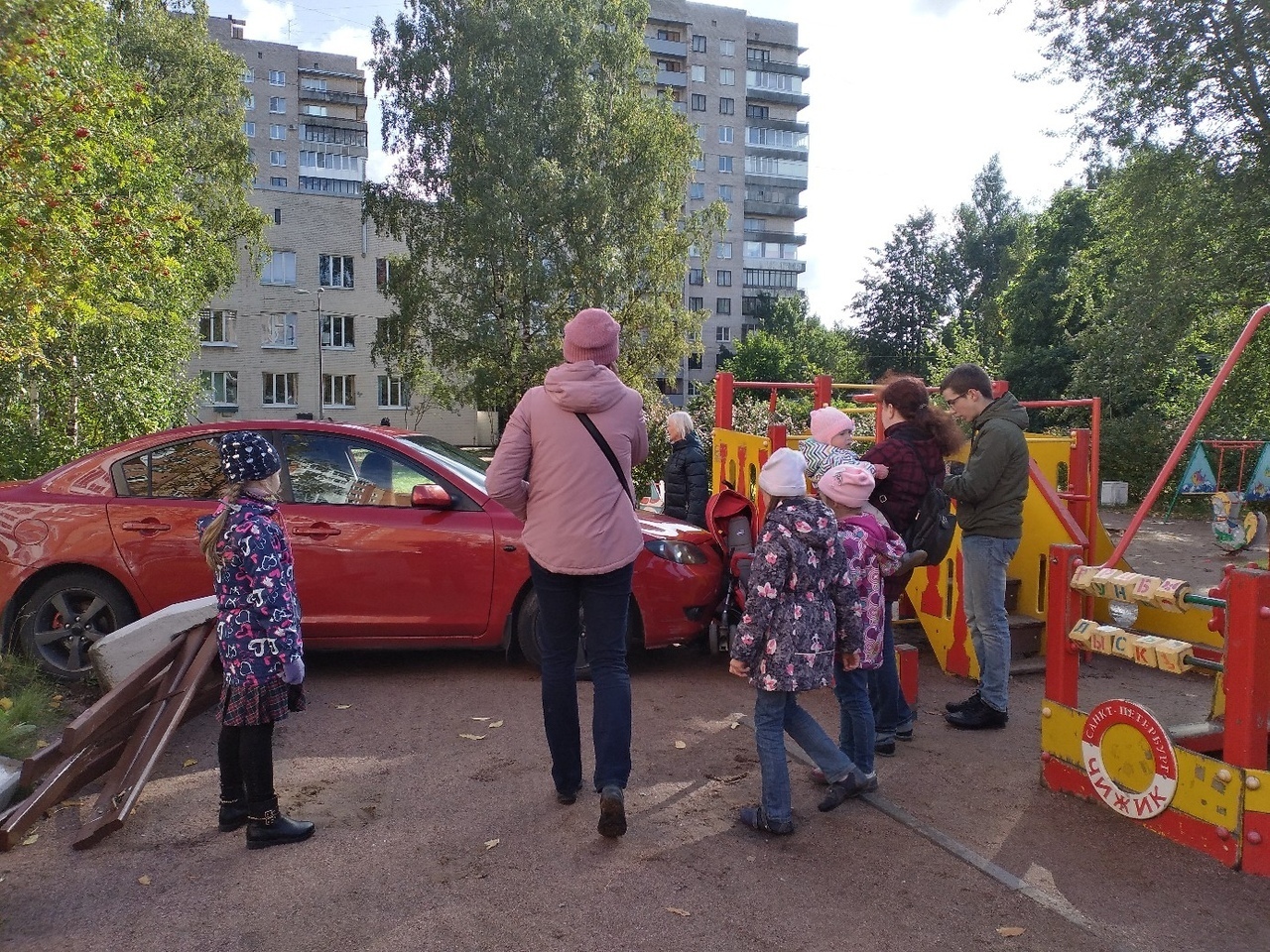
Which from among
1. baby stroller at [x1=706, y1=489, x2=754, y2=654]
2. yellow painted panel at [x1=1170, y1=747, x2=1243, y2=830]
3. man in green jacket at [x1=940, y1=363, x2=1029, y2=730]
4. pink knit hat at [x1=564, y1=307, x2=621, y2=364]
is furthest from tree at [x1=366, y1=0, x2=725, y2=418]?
yellow painted panel at [x1=1170, y1=747, x2=1243, y2=830]

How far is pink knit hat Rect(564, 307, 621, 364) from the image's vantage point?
13.1ft

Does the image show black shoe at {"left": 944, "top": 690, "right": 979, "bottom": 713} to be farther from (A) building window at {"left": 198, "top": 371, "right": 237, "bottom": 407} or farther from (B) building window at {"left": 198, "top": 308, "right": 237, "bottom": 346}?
(B) building window at {"left": 198, "top": 308, "right": 237, "bottom": 346}

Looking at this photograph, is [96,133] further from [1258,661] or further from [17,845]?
[1258,661]

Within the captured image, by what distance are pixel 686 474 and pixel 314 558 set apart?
9.24ft

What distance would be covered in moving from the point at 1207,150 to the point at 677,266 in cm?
1588

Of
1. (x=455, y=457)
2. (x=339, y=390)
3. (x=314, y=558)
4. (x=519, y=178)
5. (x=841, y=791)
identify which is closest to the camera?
(x=841, y=791)

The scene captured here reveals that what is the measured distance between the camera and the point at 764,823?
3908mm

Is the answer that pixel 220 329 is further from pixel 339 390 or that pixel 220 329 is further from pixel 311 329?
pixel 339 390

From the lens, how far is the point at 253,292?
1849 inches

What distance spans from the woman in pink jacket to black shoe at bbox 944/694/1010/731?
7.24 ft

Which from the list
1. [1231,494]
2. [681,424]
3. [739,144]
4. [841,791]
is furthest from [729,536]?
[739,144]

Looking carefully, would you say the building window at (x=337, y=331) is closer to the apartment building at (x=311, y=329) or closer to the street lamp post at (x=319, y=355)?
the apartment building at (x=311, y=329)

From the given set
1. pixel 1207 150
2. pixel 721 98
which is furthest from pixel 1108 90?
pixel 721 98

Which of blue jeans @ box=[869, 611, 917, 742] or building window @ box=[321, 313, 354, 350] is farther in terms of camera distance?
building window @ box=[321, 313, 354, 350]
